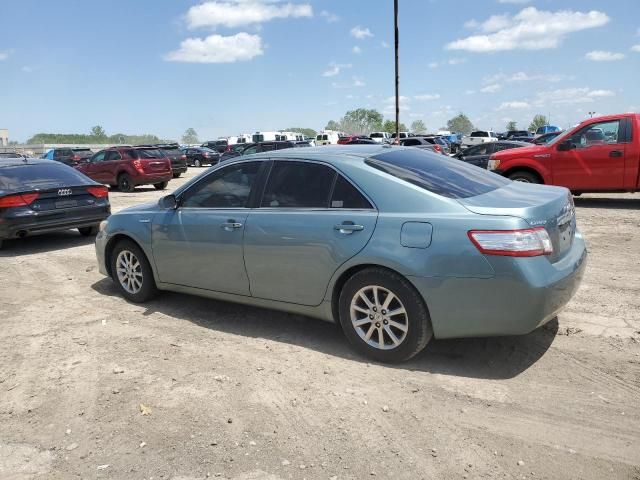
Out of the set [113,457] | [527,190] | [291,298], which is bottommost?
[113,457]

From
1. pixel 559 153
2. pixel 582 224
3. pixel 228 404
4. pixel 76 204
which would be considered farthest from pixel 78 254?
pixel 559 153

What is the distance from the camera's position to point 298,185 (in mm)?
4383

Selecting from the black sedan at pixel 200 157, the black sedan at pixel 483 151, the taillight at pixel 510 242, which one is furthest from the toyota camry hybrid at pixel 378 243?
the black sedan at pixel 200 157

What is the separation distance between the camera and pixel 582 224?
364 inches

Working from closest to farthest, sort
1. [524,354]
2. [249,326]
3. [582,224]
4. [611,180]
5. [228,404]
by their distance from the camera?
[228,404]
[524,354]
[249,326]
[582,224]
[611,180]

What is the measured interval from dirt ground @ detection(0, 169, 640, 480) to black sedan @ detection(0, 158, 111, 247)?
343 centimetres

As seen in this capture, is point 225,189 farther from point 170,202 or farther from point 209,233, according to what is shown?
point 170,202

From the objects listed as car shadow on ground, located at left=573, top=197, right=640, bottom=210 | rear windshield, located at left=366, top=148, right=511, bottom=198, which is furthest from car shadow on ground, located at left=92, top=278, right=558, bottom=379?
car shadow on ground, located at left=573, top=197, right=640, bottom=210

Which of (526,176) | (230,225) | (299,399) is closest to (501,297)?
(299,399)

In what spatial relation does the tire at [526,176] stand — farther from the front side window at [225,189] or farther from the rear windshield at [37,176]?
the rear windshield at [37,176]

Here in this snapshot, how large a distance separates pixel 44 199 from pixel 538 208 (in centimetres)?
755

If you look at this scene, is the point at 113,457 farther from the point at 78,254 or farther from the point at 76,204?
the point at 76,204

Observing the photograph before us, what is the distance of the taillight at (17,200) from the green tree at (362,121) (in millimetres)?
120671

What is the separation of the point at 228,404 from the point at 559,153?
985cm
